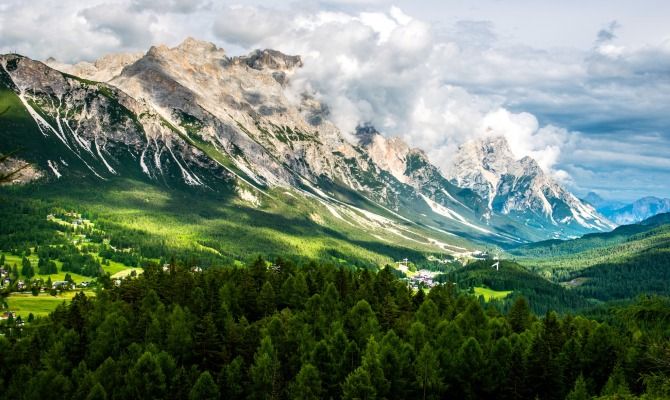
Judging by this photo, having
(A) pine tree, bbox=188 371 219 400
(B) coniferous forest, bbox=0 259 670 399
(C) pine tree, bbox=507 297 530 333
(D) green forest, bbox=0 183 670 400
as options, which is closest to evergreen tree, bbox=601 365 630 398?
(D) green forest, bbox=0 183 670 400

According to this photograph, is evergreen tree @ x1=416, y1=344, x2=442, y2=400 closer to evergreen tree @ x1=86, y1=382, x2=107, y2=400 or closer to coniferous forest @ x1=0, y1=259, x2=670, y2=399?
coniferous forest @ x1=0, y1=259, x2=670, y2=399

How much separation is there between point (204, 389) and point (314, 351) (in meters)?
15.1

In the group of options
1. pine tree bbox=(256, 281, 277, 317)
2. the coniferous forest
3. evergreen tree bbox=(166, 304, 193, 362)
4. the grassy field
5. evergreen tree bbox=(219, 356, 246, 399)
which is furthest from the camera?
the grassy field

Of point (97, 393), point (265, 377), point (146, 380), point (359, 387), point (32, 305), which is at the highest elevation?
point (359, 387)

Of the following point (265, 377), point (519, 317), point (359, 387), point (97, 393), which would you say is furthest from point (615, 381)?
point (97, 393)

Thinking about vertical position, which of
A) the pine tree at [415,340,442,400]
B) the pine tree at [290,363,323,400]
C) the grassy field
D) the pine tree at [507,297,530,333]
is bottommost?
the grassy field

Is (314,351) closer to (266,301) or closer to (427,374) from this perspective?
(427,374)

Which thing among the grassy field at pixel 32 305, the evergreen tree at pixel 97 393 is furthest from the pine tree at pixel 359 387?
the grassy field at pixel 32 305

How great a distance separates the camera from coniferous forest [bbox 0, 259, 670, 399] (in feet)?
258

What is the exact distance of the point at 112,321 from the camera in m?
95.1

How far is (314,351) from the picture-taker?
83.6 m

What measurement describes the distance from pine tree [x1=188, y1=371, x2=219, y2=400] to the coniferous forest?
0.42 feet

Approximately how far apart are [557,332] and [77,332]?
74.7 meters

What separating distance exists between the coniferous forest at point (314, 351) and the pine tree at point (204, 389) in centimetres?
13
